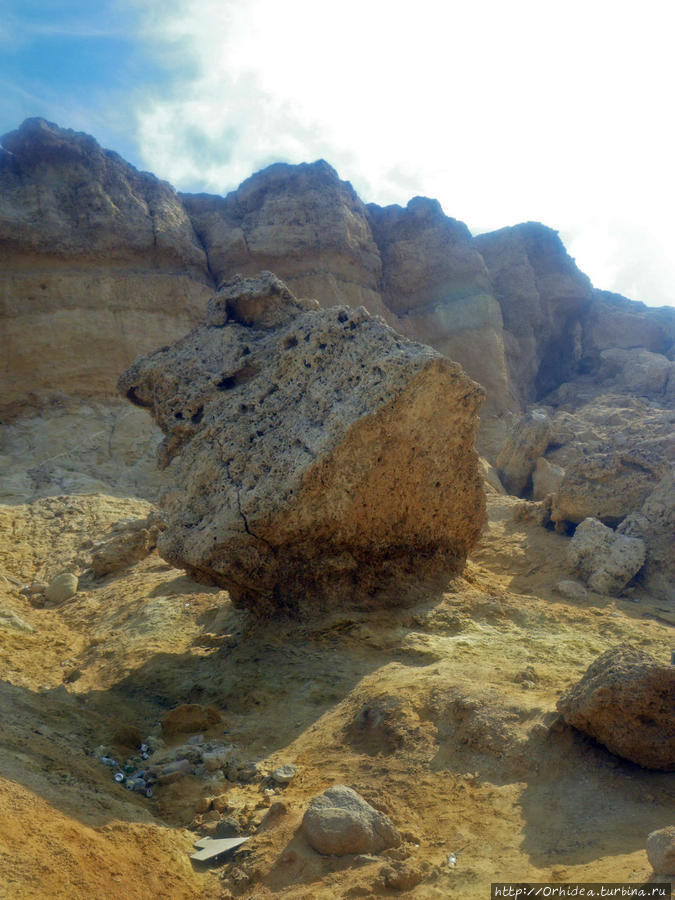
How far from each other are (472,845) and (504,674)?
59.8 inches

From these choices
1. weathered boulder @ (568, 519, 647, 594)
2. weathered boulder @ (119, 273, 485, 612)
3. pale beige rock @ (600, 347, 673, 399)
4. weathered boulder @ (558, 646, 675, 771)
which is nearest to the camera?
weathered boulder @ (558, 646, 675, 771)

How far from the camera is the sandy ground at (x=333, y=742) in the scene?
2.46 metres

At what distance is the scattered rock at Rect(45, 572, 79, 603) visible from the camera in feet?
23.4

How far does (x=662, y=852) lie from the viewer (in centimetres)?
204

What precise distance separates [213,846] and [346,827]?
0.58m

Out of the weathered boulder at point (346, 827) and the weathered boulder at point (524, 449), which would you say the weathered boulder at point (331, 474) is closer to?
the weathered boulder at point (346, 827)

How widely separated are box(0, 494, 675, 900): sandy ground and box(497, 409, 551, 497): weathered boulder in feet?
14.4

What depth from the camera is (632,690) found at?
303 cm

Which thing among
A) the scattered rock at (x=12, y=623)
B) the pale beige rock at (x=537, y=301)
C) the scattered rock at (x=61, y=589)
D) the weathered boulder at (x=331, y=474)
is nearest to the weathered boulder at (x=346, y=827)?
the weathered boulder at (x=331, y=474)

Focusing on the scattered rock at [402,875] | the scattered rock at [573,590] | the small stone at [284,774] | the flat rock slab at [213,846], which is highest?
the scattered rock at [573,590]

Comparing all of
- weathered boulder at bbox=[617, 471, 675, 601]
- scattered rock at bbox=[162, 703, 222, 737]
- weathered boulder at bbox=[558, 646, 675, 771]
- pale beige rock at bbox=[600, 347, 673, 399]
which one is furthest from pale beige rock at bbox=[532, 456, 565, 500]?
pale beige rock at bbox=[600, 347, 673, 399]

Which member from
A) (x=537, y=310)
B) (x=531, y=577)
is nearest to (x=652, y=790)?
(x=531, y=577)

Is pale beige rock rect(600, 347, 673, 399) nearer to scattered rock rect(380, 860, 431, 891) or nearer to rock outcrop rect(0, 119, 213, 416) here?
rock outcrop rect(0, 119, 213, 416)

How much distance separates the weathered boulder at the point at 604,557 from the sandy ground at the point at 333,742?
0.79ft
